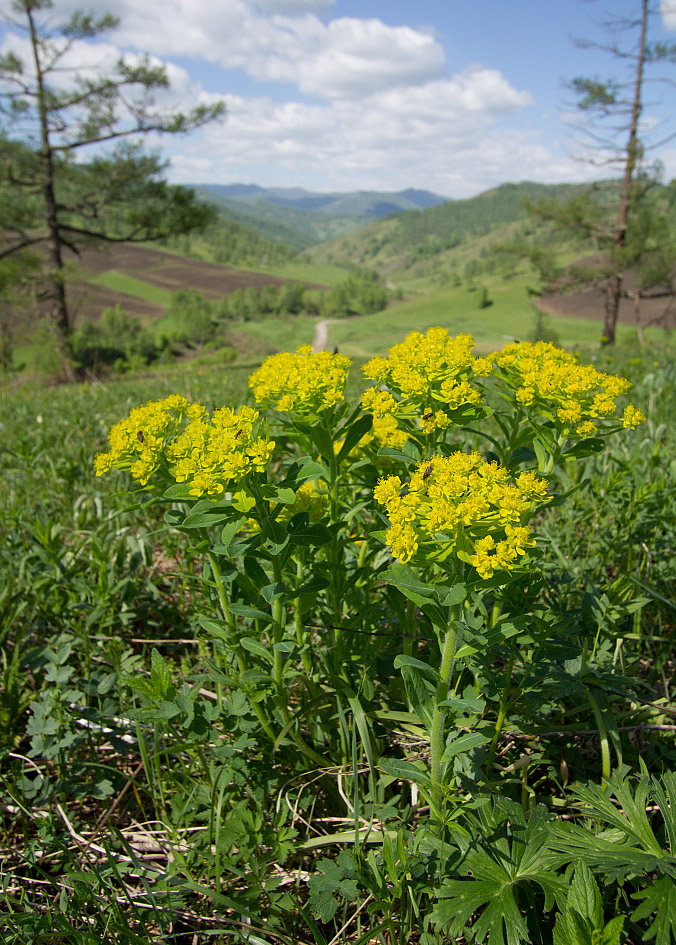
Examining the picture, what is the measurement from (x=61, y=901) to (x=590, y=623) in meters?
1.85

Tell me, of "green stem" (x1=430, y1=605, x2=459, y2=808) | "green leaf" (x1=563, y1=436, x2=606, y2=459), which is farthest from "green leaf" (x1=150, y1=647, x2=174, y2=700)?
Answer: "green leaf" (x1=563, y1=436, x2=606, y2=459)

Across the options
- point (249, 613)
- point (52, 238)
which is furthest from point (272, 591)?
point (52, 238)

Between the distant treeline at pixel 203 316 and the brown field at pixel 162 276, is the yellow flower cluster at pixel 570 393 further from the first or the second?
the brown field at pixel 162 276

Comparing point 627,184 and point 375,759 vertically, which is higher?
point 627,184

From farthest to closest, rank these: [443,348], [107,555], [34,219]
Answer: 1. [34,219]
2. [107,555]
3. [443,348]

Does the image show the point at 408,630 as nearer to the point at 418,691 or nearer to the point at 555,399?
the point at 418,691

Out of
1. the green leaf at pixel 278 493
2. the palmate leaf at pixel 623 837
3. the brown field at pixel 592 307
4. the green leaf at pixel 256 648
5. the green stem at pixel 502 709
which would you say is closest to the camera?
the palmate leaf at pixel 623 837

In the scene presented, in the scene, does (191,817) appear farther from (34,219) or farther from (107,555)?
(34,219)

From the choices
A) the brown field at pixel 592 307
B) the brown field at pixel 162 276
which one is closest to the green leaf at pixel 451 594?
the brown field at pixel 592 307

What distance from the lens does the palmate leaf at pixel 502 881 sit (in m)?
1.22

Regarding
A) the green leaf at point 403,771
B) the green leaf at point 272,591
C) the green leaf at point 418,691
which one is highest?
the green leaf at point 272,591

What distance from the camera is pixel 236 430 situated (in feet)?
4.96

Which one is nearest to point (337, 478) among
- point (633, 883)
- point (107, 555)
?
point (633, 883)

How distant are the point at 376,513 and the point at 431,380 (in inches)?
19.3
